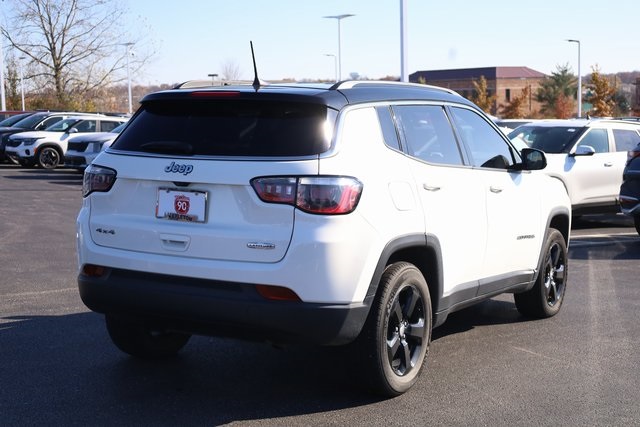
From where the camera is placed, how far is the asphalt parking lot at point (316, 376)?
16.3ft

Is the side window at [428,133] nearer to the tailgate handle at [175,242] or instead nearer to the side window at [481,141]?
the side window at [481,141]

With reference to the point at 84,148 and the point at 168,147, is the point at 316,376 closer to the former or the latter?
the point at 168,147

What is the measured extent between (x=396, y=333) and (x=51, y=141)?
23.3 m

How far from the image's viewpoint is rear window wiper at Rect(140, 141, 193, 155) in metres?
4.99

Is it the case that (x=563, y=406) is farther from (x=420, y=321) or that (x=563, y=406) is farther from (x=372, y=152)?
(x=372, y=152)

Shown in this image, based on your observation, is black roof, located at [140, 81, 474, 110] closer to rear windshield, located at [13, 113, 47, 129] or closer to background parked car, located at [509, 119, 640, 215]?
background parked car, located at [509, 119, 640, 215]

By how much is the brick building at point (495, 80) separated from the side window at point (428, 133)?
84.6 meters

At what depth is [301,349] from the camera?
21.0 ft

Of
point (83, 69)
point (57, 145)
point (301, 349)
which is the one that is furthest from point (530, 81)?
point (301, 349)

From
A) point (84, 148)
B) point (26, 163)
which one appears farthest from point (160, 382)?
point (26, 163)

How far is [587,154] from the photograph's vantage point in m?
14.3

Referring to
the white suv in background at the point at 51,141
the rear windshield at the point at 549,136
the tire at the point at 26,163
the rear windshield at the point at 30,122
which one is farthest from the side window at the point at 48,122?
the rear windshield at the point at 549,136

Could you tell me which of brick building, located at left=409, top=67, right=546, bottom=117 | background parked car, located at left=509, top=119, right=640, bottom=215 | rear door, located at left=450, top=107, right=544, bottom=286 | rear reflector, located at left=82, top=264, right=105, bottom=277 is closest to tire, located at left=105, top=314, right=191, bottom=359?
rear reflector, located at left=82, top=264, right=105, bottom=277

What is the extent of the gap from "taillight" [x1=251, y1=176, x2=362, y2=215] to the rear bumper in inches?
18.9
